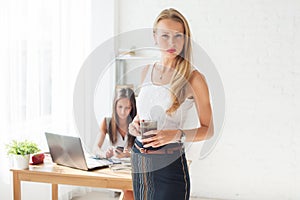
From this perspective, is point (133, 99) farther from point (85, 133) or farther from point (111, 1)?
point (111, 1)

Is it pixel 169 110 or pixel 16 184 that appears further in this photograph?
pixel 16 184

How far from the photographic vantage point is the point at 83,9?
334 cm

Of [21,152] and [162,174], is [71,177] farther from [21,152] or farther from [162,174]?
[162,174]

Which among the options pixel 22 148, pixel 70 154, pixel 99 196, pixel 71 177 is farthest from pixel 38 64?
pixel 99 196

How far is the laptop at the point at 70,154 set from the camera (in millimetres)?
2242

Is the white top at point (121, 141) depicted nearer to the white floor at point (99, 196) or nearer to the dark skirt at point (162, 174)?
the dark skirt at point (162, 174)

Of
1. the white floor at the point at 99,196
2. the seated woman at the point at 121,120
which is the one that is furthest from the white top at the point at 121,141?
the white floor at the point at 99,196

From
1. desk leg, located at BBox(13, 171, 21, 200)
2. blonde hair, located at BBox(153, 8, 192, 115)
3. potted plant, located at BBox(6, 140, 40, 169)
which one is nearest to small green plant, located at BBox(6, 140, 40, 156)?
potted plant, located at BBox(6, 140, 40, 169)

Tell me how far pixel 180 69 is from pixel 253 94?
1.92 m

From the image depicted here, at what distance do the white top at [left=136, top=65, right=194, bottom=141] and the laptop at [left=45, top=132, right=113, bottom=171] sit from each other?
771mm

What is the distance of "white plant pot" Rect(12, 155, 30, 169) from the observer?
7.64 ft

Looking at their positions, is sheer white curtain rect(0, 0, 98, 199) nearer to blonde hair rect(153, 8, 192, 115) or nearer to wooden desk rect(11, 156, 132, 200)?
wooden desk rect(11, 156, 132, 200)

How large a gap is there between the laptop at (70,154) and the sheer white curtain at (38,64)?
0.38 meters

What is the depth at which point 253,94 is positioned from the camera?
333 cm
